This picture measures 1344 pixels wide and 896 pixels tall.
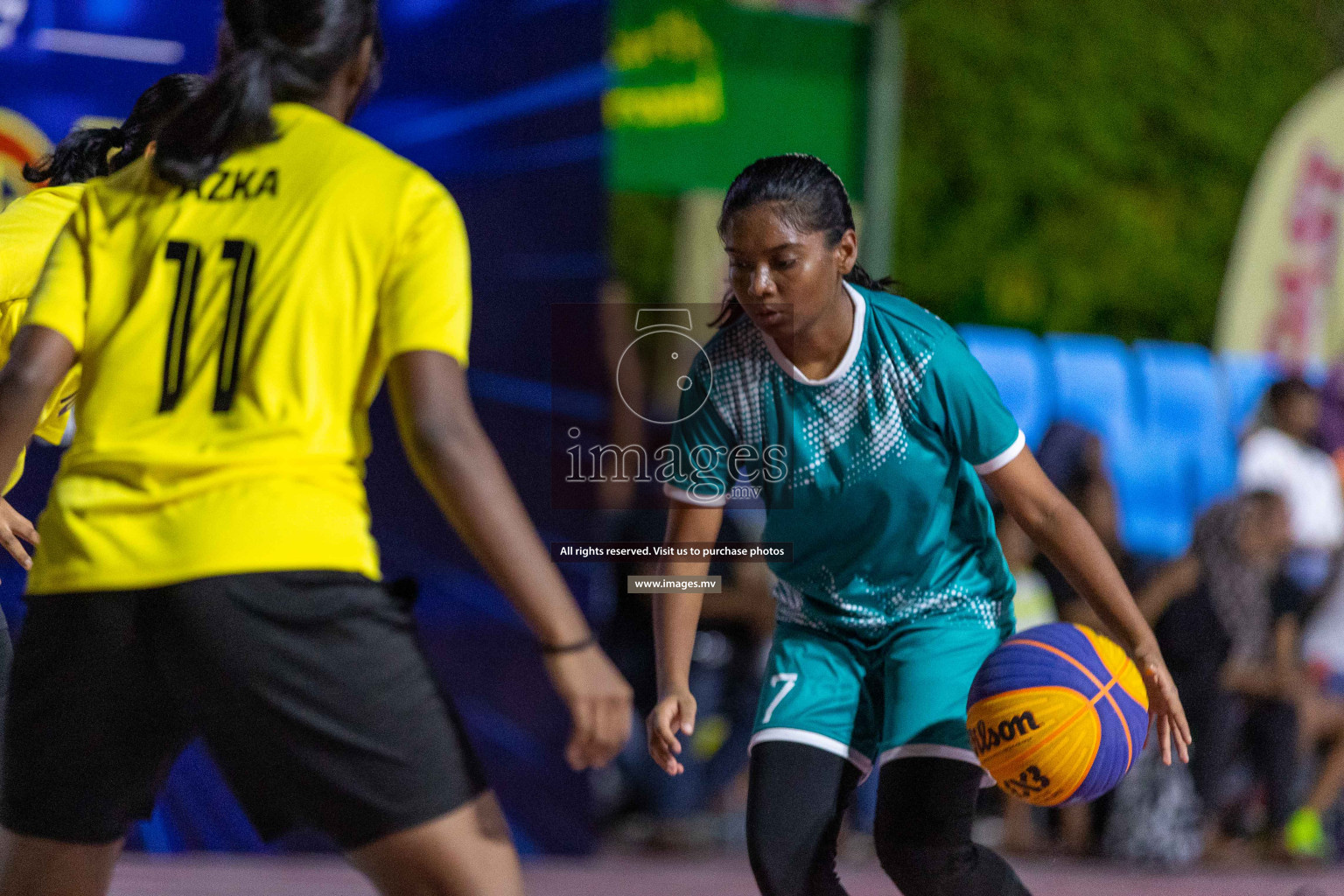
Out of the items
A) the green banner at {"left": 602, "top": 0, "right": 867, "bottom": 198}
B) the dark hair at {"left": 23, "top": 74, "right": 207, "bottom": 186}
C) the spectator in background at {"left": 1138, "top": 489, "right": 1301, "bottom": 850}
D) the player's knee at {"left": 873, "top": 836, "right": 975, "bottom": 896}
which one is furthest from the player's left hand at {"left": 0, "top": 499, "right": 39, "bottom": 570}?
the spectator in background at {"left": 1138, "top": 489, "right": 1301, "bottom": 850}

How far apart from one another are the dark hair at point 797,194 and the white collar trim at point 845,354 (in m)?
0.16

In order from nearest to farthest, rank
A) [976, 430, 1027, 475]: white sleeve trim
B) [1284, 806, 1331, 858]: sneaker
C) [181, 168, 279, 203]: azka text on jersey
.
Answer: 1. [181, 168, 279, 203]: azka text on jersey
2. [976, 430, 1027, 475]: white sleeve trim
3. [1284, 806, 1331, 858]: sneaker

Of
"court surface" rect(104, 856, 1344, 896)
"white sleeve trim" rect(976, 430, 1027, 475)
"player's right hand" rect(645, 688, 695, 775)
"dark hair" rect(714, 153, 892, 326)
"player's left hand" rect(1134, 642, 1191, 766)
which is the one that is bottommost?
"court surface" rect(104, 856, 1344, 896)

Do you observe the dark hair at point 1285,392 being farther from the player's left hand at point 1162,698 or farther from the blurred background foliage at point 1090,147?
the player's left hand at point 1162,698

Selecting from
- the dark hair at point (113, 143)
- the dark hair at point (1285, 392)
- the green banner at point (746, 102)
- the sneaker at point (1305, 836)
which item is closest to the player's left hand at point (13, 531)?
the dark hair at point (113, 143)

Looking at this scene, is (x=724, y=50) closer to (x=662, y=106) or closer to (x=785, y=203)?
(x=662, y=106)

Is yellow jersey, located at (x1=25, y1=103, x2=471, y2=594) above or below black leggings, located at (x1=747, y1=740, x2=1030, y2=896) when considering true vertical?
above

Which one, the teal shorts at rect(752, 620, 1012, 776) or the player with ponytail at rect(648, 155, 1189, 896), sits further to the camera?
the teal shorts at rect(752, 620, 1012, 776)

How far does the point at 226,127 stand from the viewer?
237 cm

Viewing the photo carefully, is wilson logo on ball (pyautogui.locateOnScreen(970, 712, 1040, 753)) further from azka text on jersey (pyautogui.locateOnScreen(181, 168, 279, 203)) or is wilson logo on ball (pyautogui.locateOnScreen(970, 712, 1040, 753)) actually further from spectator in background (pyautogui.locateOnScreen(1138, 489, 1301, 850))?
spectator in background (pyautogui.locateOnScreen(1138, 489, 1301, 850))

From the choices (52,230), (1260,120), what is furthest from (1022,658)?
(1260,120)

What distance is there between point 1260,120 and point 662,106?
12.3 metres

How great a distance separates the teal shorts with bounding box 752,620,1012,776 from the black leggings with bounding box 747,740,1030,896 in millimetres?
44

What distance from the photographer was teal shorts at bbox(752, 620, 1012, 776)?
3473 millimetres
